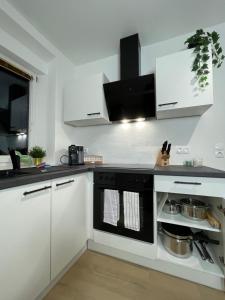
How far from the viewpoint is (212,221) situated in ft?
4.17

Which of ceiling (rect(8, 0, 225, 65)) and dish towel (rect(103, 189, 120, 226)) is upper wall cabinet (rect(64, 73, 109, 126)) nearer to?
ceiling (rect(8, 0, 225, 65))

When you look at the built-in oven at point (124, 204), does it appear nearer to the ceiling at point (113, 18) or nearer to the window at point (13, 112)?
the window at point (13, 112)

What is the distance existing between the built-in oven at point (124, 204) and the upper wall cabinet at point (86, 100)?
73cm

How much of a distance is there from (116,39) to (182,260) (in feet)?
7.91

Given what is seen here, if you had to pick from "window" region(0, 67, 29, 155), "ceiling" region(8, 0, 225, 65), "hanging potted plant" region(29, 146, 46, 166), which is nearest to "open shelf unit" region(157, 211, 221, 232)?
"hanging potted plant" region(29, 146, 46, 166)

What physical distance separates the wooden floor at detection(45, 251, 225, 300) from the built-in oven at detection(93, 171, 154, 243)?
29 cm

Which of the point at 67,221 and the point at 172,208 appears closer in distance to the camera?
the point at 67,221

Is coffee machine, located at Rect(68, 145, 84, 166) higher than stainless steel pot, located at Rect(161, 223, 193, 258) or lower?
higher

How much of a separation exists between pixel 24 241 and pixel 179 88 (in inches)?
68.7

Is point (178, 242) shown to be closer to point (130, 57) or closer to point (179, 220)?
point (179, 220)

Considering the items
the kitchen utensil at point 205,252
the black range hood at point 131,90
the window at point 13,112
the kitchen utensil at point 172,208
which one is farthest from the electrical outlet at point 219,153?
the window at point 13,112

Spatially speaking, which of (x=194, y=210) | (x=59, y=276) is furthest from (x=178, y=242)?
(x=59, y=276)

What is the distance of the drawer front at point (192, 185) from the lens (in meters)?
1.17

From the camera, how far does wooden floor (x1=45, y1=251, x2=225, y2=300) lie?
1109 millimetres
